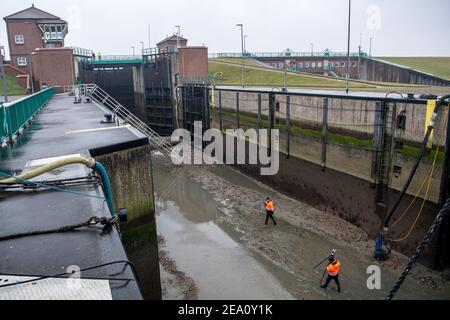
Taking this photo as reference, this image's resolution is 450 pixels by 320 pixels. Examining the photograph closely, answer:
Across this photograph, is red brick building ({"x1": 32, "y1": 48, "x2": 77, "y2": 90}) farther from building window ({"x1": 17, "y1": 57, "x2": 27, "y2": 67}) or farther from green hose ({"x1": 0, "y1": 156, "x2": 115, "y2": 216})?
green hose ({"x1": 0, "y1": 156, "x2": 115, "y2": 216})

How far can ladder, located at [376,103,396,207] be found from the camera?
59.1 feet

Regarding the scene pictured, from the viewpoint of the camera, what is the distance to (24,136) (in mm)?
15609

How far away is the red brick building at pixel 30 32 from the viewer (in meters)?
54.3

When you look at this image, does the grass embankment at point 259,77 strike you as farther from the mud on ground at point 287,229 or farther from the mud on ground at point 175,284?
the mud on ground at point 175,284

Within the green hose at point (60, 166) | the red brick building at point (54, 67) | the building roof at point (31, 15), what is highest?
the building roof at point (31, 15)

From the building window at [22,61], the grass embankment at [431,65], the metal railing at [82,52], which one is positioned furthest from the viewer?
the grass embankment at [431,65]

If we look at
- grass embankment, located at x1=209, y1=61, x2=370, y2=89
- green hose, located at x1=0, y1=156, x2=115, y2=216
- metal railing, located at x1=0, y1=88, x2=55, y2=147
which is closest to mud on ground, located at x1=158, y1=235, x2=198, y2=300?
green hose, located at x1=0, y1=156, x2=115, y2=216

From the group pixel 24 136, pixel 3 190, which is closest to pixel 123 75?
pixel 24 136

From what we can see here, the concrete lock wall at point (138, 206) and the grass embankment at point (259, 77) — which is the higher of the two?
the grass embankment at point (259, 77)

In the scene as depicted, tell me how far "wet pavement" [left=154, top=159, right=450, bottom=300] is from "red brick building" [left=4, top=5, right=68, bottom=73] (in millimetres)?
38976

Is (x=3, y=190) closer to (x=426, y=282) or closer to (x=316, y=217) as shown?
(x=426, y=282)

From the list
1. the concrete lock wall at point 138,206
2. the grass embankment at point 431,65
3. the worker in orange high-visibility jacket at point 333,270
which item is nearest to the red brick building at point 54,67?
the concrete lock wall at point 138,206

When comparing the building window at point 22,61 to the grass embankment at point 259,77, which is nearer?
the grass embankment at point 259,77
